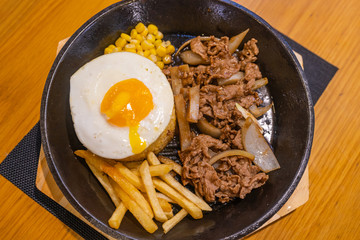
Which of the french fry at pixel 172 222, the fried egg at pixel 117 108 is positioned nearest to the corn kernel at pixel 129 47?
the fried egg at pixel 117 108

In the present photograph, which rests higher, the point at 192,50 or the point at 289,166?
the point at 192,50

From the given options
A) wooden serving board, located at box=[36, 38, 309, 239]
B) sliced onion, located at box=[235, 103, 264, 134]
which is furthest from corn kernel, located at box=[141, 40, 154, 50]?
wooden serving board, located at box=[36, 38, 309, 239]

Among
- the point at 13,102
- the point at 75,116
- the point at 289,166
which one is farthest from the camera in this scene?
the point at 13,102

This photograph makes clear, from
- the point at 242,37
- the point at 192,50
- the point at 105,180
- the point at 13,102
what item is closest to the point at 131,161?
the point at 105,180

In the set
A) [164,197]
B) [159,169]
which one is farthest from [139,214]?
[159,169]

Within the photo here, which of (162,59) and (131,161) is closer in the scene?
(131,161)

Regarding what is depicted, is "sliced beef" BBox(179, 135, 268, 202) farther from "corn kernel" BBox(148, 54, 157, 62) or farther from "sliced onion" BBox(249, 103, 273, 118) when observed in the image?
"corn kernel" BBox(148, 54, 157, 62)

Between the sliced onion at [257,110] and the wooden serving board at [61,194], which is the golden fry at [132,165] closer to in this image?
the wooden serving board at [61,194]

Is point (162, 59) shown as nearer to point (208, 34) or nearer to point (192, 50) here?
point (192, 50)
